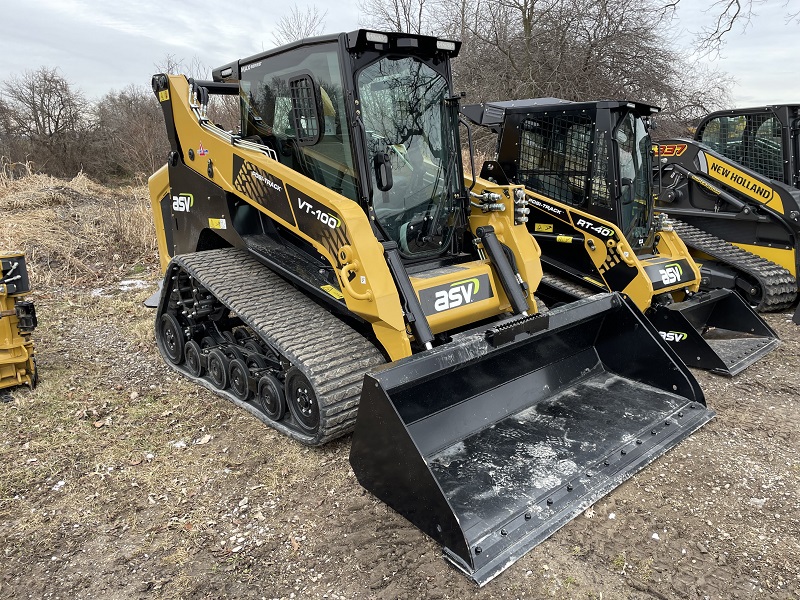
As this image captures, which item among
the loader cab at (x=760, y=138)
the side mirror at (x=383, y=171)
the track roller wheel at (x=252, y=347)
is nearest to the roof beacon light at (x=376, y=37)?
the side mirror at (x=383, y=171)

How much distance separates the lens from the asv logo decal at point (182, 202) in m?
4.82

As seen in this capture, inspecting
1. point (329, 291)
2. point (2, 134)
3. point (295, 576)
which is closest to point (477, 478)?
point (295, 576)

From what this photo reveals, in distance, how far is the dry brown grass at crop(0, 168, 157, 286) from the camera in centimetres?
821

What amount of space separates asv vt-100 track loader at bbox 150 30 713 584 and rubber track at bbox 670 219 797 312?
3349mm

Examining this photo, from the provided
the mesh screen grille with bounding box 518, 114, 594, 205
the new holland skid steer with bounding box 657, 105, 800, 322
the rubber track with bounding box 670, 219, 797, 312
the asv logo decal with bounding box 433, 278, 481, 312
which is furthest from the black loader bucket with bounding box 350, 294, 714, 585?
the rubber track with bounding box 670, 219, 797, 312

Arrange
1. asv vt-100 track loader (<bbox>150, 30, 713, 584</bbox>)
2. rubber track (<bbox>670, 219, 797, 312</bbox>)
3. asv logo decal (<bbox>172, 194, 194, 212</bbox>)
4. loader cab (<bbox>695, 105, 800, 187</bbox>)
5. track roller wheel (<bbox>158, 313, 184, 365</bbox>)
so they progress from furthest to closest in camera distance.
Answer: loader cab (<bbox>695, 105, 800, 187</bbox>), rubber track (<bbox>670, 219, 797, 312</bbox>), asv logo decal (<bbox>172, 194, 194, 212</bbox>), track roller wheel (<bbox>158, 313, 184, 365</bbox>), asv vt-100 track loader (<bbox>150, 30, 713, 584</bbox>)

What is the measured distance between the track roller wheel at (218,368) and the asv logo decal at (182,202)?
1.31m

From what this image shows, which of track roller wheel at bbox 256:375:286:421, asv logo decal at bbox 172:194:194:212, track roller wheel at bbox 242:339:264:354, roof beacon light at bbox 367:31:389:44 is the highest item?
roof beacon light at bbox 367:31:389:44

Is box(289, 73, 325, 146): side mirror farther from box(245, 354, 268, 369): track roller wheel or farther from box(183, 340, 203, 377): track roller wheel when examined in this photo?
box(183, 340, 203, 377): track roller wheel

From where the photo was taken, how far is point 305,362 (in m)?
3.29

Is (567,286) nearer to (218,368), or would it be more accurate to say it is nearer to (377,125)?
(377,125)

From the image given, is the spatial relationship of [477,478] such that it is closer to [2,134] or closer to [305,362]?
[305,362]

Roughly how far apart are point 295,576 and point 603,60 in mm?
16185

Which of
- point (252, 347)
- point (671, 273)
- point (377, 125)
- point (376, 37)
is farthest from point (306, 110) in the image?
point (671, 273)
